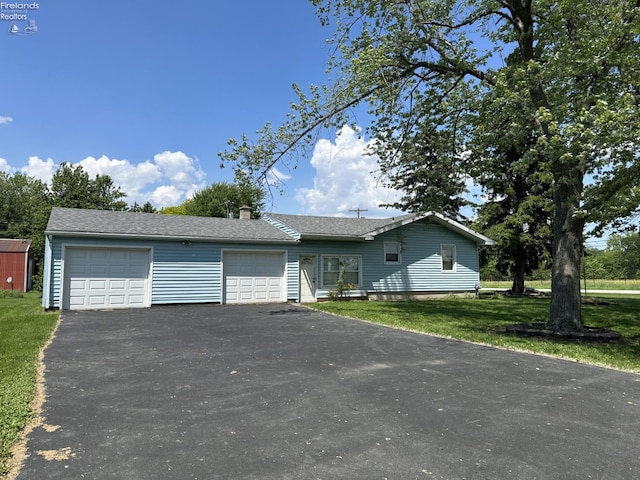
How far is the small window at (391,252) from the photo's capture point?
19.9 meters

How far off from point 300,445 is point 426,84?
11.7 meters

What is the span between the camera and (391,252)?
2005 cm

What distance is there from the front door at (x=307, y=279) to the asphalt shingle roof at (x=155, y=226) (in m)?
1.34

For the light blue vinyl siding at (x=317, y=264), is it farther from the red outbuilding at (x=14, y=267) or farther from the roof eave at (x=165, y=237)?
the red outbuilding at (x=14, y=267)

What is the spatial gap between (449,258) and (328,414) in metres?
18.3

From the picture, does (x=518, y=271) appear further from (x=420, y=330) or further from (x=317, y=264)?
(x=420, y=330)

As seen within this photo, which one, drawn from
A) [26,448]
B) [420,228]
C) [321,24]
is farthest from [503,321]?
[26,448]

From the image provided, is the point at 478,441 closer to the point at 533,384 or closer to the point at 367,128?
the point at 533,384

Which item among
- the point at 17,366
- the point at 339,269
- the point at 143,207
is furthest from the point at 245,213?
the point at 143,207

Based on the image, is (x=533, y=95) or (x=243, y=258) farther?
(x=243, y=258)

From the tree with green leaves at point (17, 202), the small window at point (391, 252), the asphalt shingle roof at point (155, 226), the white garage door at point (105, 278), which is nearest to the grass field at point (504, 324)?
the small window at point (391, 252)

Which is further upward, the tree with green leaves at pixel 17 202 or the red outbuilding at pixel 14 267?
the tree with green leaves at pixel 17 202

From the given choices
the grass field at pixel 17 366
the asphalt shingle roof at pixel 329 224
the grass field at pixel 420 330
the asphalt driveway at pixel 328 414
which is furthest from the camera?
the asphalt shingle roof at pixel 329 224

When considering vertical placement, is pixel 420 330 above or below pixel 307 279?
below
